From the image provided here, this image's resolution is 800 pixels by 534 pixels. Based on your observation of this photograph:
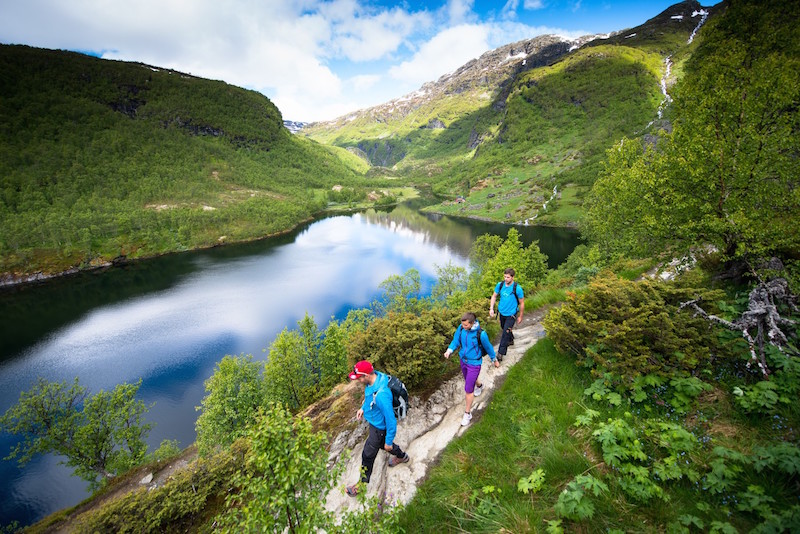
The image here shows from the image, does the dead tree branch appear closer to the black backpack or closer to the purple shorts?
the purple shorts

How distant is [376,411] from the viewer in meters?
6.49

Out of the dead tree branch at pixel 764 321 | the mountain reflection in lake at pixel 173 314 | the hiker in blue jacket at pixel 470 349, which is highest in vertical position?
the dead tree branch at pixel 764 321

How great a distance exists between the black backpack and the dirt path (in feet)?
4.48

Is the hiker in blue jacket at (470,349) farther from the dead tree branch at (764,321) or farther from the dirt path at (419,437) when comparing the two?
the dead tree branch at (764,321)

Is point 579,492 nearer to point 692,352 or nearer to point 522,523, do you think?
point 522,523

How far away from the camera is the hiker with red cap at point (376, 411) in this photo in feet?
20.3

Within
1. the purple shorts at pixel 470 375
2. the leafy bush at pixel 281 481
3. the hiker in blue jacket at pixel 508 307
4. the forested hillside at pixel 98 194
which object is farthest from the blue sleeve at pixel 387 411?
the forested hillside at pixel 98 194

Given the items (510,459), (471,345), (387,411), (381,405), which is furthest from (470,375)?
(381,405)

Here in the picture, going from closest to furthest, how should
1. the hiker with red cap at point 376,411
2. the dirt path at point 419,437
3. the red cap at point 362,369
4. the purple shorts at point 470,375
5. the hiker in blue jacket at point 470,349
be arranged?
the red cap at point 362,369, the hiker with red cap at point 376,411, the dirt path at point 419,437, the hiker in blue jacket at point 470,349, the purple shorts at point 470,375

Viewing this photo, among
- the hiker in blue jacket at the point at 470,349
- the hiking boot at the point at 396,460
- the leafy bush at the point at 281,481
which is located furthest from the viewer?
the hiker in blue jacket at the point at 470,349

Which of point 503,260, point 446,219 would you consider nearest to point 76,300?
point 503,260

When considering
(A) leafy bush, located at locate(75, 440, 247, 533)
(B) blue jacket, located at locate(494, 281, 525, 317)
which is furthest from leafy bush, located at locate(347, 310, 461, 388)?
(A) leafy bush, located at locate(75, 440, 247, 533)

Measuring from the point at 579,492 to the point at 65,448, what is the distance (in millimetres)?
36996

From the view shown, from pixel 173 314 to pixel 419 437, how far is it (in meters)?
67.3
